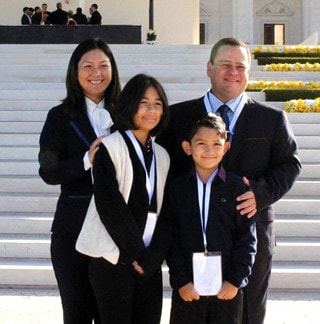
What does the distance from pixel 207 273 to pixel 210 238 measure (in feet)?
0.54

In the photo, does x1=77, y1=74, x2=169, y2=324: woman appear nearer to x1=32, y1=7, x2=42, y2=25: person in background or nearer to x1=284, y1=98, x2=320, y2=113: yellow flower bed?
x1=284, y1=98, x2=320, y2=113: yellow flower bed

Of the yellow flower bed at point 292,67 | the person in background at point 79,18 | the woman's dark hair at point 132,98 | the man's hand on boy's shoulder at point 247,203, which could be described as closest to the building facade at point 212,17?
the person in background at point 79,18

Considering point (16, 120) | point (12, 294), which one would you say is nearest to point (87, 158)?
point (12, 294)

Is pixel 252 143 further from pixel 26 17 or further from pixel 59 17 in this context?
pixel 26 17

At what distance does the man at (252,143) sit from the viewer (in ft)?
10.2

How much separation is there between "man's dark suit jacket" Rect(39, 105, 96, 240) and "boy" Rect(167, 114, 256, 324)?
0.49 metres

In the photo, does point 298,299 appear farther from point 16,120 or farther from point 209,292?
point 16,120

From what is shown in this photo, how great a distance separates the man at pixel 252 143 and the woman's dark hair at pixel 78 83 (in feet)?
1.40

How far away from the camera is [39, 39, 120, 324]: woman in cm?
319

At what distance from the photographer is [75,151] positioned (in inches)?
128

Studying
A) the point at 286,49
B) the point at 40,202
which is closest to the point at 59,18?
the point at 286,49

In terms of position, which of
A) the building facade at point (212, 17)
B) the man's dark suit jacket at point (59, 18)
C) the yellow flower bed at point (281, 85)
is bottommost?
the yellow flower bed at point (281, 85)

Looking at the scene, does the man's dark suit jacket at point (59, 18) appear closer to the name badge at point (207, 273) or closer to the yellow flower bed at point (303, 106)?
the yellow flower bed at point (303, 106)

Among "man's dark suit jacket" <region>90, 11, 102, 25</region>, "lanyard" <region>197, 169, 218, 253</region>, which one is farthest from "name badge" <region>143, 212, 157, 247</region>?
"man's dark suit jacket" <region>90, 11, 102, 25</region>
